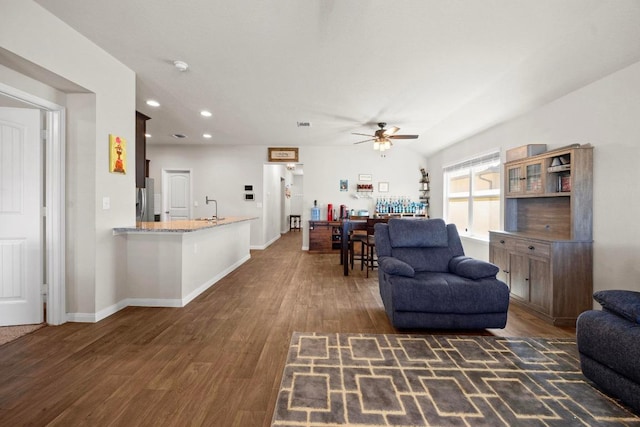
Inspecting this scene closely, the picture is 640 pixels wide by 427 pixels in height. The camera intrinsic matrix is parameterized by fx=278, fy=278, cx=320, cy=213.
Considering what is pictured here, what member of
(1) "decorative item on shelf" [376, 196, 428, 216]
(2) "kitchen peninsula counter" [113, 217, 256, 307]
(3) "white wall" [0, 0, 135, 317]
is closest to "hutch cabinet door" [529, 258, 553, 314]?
(2) "kitchen peninsula counter" [113, 217, 256, 307]

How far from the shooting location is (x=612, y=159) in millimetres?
2707

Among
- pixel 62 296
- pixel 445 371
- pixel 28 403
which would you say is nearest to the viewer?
pixel 28 403

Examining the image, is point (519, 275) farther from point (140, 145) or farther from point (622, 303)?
point (140, 145)

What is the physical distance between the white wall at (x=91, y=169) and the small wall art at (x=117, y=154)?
46 mm

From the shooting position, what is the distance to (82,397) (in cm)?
172

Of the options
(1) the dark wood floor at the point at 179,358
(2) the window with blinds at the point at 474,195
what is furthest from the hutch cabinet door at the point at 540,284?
(2) the window with blinds at the point at 474,195

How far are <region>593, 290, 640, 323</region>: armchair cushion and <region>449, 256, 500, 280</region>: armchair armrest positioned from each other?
2.51ft

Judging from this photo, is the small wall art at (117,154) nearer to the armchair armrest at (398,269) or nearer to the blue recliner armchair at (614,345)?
the armchair armrest at (398,269)

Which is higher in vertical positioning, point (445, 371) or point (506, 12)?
point (506, 12)

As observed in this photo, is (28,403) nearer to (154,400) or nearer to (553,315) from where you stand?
(154,400)

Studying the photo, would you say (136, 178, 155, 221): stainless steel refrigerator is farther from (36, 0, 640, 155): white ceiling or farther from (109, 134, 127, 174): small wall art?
(109, 134, 127, 174): small wall art

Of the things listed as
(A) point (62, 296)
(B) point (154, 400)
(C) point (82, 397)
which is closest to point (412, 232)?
(B) point (154, 400)

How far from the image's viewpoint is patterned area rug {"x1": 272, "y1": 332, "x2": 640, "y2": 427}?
5.07ft

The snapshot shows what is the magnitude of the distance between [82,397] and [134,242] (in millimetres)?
1869
